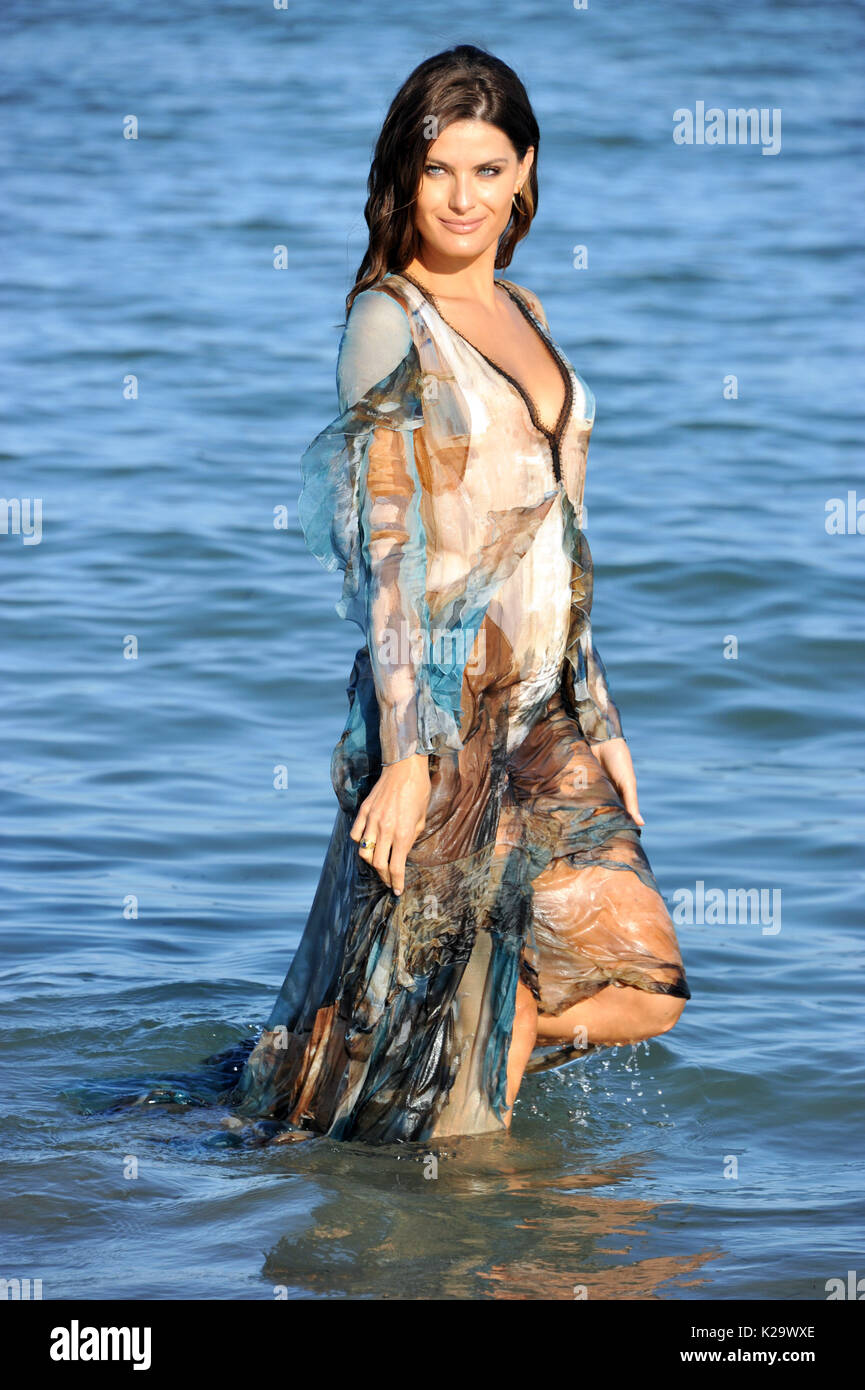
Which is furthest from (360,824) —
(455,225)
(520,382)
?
(455,225)

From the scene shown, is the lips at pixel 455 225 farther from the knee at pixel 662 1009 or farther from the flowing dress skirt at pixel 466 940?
the knee at pixel 662 1009

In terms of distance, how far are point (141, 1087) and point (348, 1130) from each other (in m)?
0.73

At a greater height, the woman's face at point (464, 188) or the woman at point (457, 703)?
the woman's face at point (464, 188)

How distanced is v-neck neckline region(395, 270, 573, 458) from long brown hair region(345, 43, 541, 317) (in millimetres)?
63

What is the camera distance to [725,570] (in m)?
8.30

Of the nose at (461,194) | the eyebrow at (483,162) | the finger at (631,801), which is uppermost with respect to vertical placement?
the eyebrow at (483,162)

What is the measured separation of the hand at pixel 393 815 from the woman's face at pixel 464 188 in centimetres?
93

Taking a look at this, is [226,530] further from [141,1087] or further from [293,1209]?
[293,1209]

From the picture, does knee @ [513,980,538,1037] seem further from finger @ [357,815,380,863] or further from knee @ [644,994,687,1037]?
finger @ [357,815,380,863]

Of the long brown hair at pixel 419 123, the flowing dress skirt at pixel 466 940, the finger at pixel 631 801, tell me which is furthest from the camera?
the finger at pixel 631 801

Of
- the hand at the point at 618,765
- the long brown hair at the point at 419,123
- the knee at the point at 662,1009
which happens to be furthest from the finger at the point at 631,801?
the long brown hair at the point at 419,123

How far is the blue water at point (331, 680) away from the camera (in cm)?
347

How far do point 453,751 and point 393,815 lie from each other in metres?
0.22

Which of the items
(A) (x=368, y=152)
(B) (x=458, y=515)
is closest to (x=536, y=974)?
(B) (x=458, y=515)
